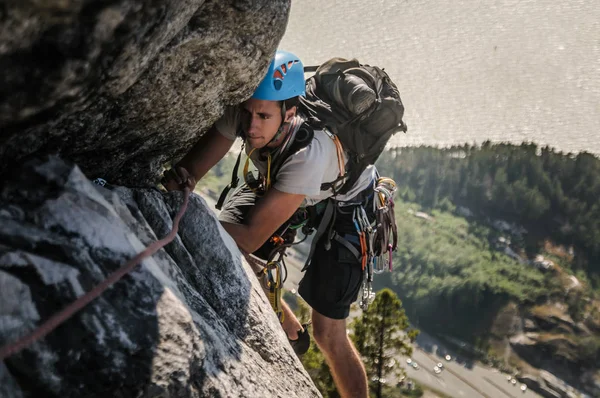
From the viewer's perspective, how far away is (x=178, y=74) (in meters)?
3.10

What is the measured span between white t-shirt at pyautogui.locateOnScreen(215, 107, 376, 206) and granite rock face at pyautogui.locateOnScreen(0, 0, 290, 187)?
0.31 metres

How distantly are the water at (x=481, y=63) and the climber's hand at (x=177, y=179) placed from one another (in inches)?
1367

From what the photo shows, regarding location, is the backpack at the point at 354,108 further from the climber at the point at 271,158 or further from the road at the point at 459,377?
the road at the point at 459,377

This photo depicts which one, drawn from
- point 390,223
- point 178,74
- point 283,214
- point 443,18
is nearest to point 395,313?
point 390,223

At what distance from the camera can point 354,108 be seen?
4375mm

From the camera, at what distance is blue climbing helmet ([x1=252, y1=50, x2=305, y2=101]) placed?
12.7ft

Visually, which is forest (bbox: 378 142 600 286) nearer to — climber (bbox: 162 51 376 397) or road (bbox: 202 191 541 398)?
road (bbox: 202 191 541 398)

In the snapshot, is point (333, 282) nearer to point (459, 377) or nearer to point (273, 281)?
point (273, 281)

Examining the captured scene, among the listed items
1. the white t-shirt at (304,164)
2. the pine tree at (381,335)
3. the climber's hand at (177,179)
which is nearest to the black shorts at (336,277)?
the white t-shirt at (304,164)

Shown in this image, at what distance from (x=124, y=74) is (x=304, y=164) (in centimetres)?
167

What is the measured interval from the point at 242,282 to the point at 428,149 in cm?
3831

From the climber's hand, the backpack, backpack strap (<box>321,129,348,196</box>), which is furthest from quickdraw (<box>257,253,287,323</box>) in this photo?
the climber's hand

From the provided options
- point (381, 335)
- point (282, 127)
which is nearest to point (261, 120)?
point (282, 127)

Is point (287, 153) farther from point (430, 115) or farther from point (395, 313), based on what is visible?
point (430, 115)
